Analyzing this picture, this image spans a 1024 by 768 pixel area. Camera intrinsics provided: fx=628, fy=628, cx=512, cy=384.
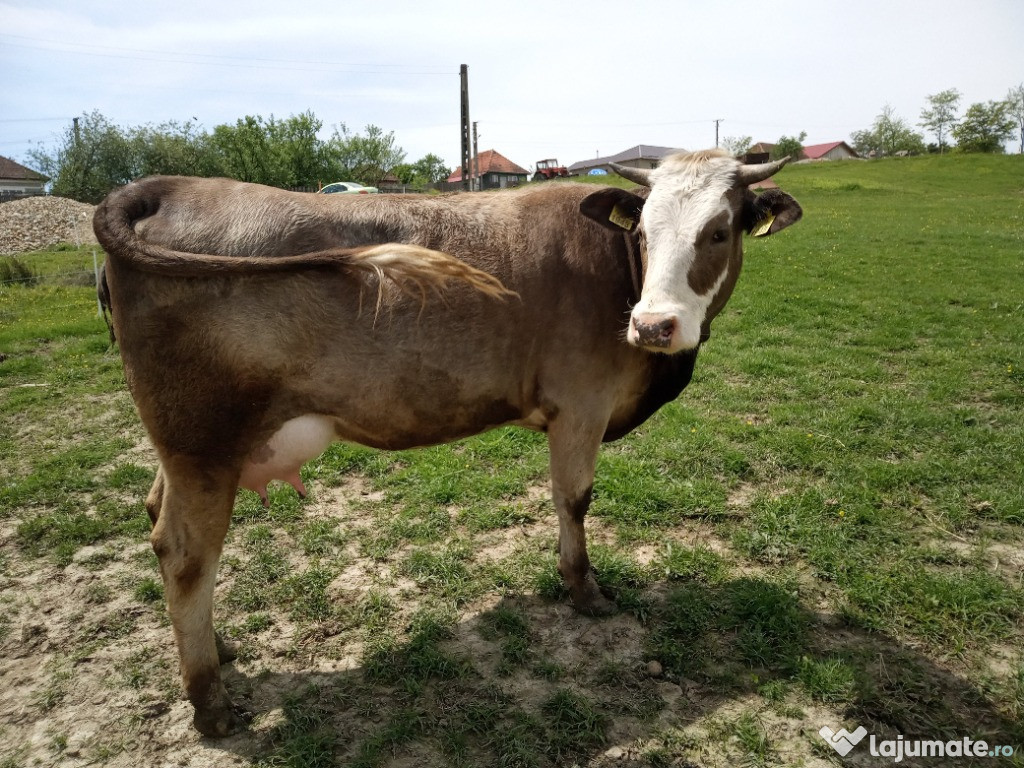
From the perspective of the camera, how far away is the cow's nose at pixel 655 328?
2980mm

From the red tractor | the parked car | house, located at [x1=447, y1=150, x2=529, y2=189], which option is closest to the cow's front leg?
the parked car

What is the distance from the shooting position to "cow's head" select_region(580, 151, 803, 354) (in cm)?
308

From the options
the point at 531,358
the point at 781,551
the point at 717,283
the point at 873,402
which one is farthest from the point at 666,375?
the point at 873,402

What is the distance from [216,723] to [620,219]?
11.0 feet

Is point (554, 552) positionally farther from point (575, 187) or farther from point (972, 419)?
point (972, 419)

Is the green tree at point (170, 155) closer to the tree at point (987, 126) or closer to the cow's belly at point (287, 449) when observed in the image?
the cow's belly at point (287, 449)

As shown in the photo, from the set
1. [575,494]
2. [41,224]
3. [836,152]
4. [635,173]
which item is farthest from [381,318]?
[836,152]

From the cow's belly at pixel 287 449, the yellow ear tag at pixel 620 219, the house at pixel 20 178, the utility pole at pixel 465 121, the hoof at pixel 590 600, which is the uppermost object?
the house at pixel 20 178

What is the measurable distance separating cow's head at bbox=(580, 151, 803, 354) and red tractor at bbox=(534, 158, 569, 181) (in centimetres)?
3589

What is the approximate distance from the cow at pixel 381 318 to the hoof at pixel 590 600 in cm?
2

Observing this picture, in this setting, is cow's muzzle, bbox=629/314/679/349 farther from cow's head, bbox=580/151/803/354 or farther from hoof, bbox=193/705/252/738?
hoof, bbox=193/705/252/738

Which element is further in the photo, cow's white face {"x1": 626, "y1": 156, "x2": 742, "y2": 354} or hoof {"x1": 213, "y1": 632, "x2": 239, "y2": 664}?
hoof {"x1": 213, "y1": 632, "x2": 239, "y2": 664}

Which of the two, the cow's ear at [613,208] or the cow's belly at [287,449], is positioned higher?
the cow's ear at [613,208]

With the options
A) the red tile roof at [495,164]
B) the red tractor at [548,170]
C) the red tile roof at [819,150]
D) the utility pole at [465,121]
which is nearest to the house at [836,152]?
the red tile roof at [819,150]
